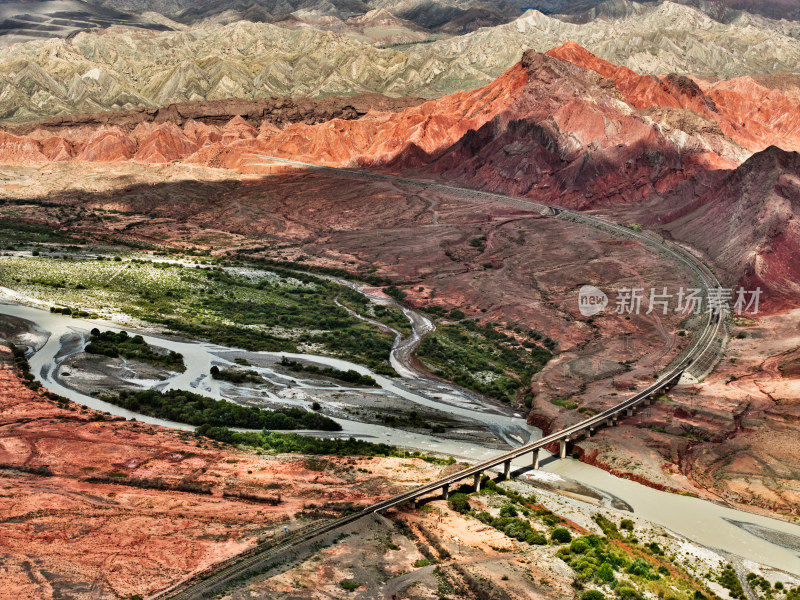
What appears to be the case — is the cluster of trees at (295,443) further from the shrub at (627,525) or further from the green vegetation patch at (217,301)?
the green vegetation patch at (217,301)

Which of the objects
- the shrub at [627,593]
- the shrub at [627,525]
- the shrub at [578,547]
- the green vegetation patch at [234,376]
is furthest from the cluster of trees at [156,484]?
the green vegetation patch at [234,376]

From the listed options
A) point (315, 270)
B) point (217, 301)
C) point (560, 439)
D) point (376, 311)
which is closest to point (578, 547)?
point (560, 439)

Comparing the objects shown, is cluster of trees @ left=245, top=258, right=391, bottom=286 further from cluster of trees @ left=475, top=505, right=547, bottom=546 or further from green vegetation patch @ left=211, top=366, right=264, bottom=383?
cluster of trees @ left=475, top=505, right=547, bottom=546

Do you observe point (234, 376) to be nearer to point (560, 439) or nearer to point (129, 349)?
point (129, 349)

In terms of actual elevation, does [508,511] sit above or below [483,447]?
above

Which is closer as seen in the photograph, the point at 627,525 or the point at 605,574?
the point at 605,574

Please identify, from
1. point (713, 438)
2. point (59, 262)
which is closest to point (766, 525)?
point (713, 438)
